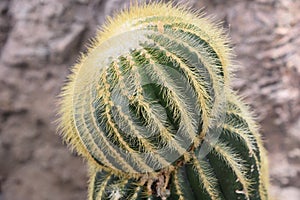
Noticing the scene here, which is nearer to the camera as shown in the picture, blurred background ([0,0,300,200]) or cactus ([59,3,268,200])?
cactus ([59,3,268,200])

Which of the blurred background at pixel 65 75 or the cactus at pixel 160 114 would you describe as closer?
the cactus at pixel 160 114

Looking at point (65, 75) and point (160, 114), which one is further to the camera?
point (65, 75)

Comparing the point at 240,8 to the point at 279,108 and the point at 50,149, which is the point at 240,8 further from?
the point at 50,149

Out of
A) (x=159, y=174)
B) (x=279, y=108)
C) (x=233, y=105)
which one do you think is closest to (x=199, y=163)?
Answer: (x=159, y=174)

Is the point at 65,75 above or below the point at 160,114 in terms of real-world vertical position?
above
